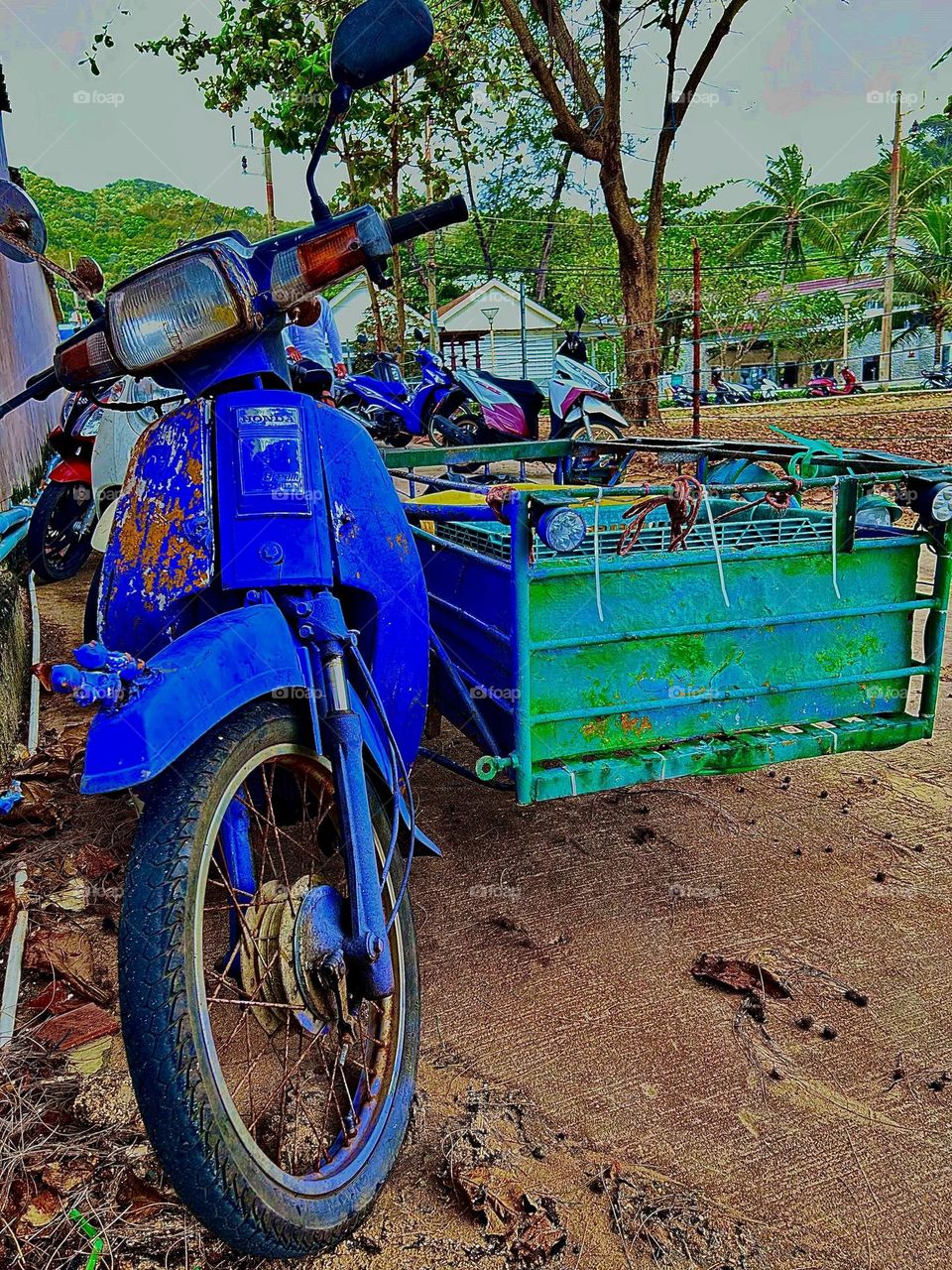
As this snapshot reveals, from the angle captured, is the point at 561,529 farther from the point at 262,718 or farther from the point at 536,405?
the point at 536,405

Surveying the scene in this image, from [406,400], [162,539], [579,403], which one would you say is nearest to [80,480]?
[162,539]

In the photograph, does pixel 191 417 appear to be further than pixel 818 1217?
Yes

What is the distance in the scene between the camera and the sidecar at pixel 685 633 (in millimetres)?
2039

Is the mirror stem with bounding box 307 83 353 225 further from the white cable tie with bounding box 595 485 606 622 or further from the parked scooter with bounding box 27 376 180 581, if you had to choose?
the parked scooter with bounding box 27 376 180 581

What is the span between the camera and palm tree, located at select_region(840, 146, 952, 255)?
2761 centimetres

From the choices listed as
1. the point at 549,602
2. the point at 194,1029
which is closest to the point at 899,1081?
the point at 549,602

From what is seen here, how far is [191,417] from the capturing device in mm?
1708

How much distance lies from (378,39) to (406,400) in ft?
30.4

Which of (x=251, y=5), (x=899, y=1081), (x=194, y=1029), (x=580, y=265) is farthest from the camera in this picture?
(x=580, y=265)

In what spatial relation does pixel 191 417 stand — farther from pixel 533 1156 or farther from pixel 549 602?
pixel 533 1156

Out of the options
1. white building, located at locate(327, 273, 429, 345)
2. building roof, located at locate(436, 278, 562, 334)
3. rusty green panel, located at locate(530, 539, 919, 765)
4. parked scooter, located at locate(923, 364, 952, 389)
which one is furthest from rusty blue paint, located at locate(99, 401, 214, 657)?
white building, located at locate(327, 273, 429, 345)

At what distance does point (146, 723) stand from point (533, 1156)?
3.40 feet

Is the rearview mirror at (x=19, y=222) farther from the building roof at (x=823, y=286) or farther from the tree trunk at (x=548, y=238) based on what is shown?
the tree trunk at (x=548, y=238)

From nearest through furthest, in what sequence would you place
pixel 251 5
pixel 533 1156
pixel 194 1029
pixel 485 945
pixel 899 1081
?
pixel 194 1029 < pixel 533 1156 < pixel 899 1081 < pixel 485 945 < pixel 251 5
